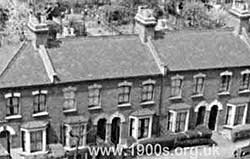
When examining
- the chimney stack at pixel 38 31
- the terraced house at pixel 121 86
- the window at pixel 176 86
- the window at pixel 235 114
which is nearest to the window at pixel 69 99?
the terraced house at pixel 121 86

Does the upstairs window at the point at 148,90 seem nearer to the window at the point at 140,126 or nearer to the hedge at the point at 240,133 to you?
the window at the point at 140,126

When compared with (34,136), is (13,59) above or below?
above

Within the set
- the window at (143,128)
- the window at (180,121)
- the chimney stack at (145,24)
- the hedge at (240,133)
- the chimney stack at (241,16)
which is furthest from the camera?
the chimney stack at (241,16)

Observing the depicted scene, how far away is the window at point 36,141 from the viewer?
133ft

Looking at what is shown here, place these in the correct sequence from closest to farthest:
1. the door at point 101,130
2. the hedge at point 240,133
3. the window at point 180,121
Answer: the door at point 101,130 → the window at point 180,121 → the hedge at point 240,133

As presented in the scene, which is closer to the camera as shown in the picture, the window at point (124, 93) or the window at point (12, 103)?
the window at point (12, 103)

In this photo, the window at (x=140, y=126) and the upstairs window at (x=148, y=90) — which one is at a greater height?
the upstairs window at (x=148, y=90)

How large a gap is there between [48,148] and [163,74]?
12.0m

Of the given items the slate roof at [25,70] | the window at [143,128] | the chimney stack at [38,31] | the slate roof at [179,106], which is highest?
the chimney stack at [38,31]

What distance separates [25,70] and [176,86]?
13969 millimetres

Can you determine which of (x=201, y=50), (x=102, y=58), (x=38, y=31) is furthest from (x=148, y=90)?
(x=38, y=31)

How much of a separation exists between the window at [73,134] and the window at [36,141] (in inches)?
88.9

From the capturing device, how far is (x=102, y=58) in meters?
43.2

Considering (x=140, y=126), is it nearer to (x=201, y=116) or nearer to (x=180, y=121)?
(x=180, y=121)
